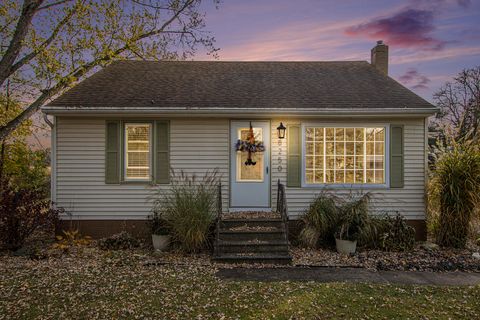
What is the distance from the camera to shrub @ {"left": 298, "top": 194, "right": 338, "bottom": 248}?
23.2 feet

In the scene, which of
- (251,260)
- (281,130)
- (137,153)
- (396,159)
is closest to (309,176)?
(281,130)

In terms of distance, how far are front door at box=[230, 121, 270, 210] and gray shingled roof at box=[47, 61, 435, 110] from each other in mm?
570

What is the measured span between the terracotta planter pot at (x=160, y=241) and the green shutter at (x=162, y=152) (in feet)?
4.61

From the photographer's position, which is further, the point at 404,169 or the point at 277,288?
the point at 404,169

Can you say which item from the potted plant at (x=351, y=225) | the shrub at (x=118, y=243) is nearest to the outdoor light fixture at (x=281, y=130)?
the potted plant at (x=351, y=225)

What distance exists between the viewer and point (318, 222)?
7.06m

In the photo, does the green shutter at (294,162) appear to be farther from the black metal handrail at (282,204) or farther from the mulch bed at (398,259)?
the mulch bed at (398,259)

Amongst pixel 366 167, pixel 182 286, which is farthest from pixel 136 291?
pixel 366 167

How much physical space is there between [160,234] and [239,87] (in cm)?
427

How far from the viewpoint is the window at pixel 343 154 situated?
26.2 feet

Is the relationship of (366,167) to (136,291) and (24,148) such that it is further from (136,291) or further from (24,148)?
(24,148)

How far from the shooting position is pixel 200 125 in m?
7.87

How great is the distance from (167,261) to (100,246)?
1.81m

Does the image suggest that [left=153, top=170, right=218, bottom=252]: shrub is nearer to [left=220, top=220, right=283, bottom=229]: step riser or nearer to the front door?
[left=220, top=220, right=283, bottom=229]: step riser
